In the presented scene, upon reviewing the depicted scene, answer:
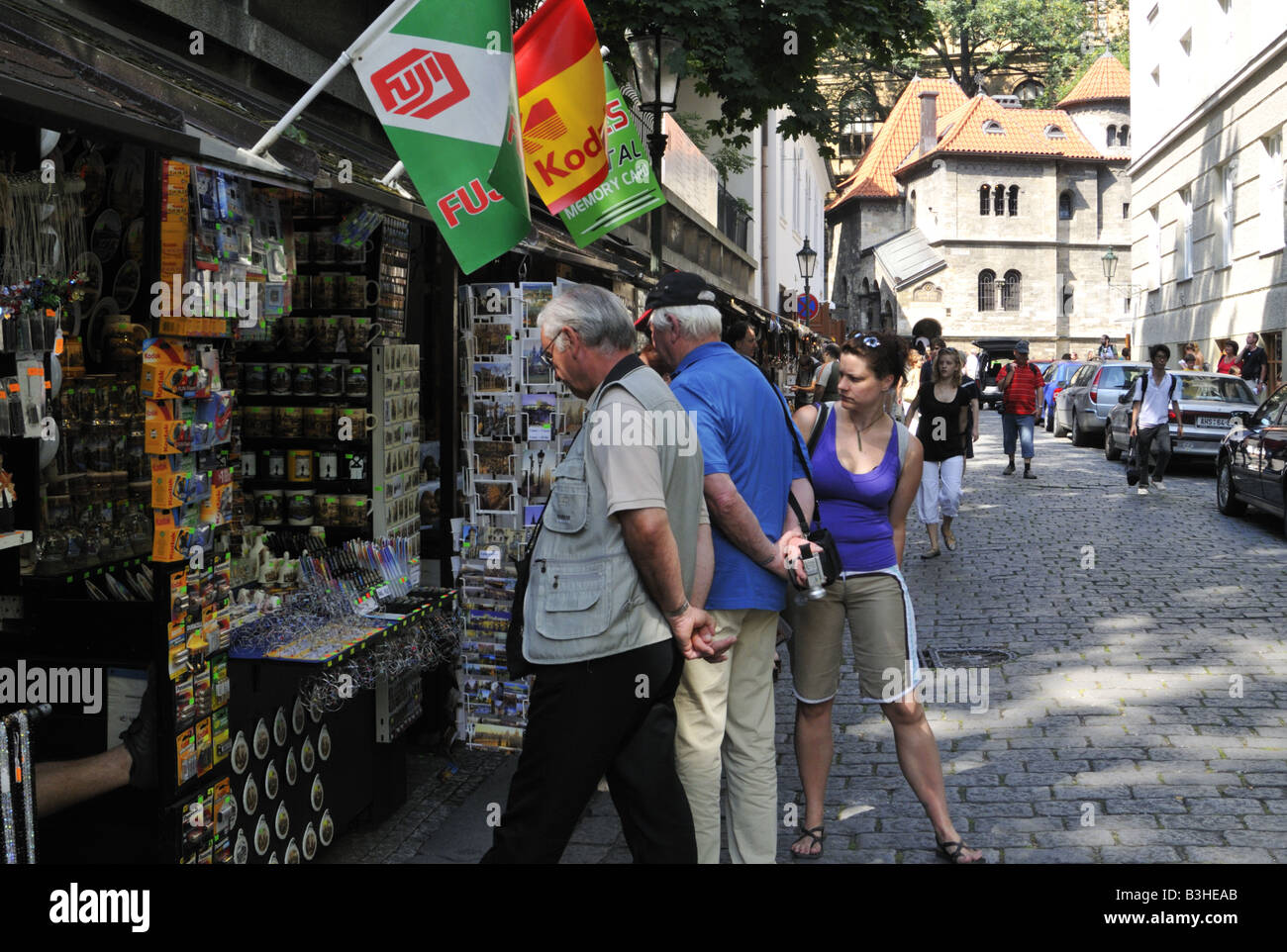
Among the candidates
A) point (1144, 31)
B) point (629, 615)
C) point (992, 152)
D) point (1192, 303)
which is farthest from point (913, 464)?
point (992, 152)

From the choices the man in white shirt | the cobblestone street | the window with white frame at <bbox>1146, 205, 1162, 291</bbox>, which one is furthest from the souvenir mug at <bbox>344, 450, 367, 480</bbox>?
the window with white frame at <bbox>1146, 205, 1162, 291</bbox>

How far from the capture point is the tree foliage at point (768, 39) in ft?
30.1

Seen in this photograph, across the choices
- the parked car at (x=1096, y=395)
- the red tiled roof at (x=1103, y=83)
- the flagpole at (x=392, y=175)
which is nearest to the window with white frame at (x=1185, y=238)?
the parked car at (x=1096, y=395)

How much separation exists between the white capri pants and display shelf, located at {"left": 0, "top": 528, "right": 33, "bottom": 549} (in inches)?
334

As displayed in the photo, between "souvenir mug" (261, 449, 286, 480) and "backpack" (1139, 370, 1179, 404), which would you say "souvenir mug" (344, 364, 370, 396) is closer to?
"souvenir mug" (261, 449, 286, 480)

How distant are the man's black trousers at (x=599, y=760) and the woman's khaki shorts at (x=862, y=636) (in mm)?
1337

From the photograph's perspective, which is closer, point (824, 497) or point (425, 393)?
point (824, 497)

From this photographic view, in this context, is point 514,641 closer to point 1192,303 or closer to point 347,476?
point 347,476

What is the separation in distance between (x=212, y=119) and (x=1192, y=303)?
28.6 metres

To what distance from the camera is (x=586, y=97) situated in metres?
6.73

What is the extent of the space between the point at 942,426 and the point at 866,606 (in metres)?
6.65

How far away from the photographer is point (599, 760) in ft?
12.0

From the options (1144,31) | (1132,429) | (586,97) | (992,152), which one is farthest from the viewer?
(992,152)

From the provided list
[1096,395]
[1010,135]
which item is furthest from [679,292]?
[1010,135]
